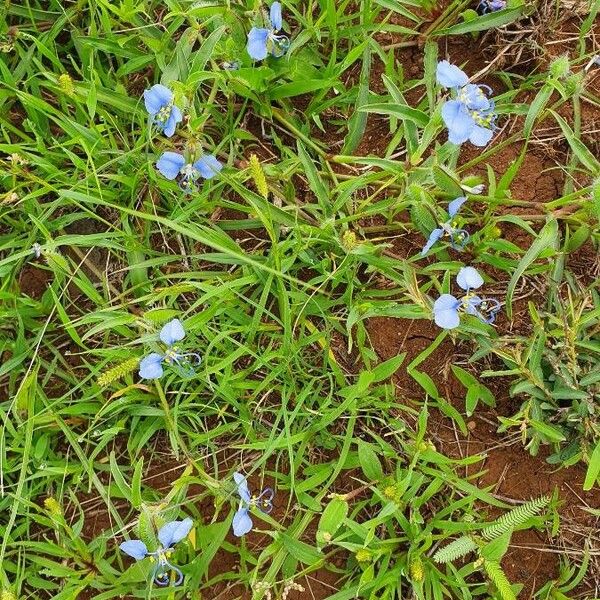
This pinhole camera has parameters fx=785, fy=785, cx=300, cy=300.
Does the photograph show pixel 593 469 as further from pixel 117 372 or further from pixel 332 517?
pixel 117 372

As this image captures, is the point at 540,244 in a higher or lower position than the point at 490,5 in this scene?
lower

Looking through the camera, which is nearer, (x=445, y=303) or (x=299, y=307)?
(x=445, y=303)

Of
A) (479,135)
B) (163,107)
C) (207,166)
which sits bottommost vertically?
(207,166)

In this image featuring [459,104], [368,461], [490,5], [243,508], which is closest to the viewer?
[459,104]

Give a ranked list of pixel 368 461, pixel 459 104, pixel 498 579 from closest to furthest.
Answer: pixel 459 104 < pixel 498 579 < pixel 368 461

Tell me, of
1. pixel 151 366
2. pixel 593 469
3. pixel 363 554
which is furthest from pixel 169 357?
pixel 593 469

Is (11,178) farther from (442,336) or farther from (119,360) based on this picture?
(442,336)

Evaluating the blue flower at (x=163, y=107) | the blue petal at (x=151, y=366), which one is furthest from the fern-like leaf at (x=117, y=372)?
the blue flower at (x=163, y=107)
